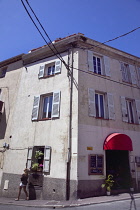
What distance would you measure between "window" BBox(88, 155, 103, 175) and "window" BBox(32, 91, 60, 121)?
3180mm

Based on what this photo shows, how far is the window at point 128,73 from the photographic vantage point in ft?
36.7

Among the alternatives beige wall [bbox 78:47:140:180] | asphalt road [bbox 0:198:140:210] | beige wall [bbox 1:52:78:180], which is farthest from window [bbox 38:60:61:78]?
asphalt road [bbox 0:198:140:210]

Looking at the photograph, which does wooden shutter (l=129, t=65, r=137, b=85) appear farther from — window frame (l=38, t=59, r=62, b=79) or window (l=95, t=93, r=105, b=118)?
window frame (l=38, t=59, r=62, b=79)

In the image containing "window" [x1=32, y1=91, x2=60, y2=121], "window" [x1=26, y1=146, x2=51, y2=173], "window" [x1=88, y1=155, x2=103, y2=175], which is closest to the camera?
"window" [x1=88, y1=155, x2=103, y2=175]

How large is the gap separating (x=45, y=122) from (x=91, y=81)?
4.06 meters

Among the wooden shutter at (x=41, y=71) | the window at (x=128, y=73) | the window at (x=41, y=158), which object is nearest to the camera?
the window at (x=41, y=158)

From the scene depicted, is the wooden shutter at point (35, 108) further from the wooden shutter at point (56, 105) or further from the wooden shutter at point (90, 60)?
the wooden shutter at point (90, 60)

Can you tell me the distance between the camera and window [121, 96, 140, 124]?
9683 mm

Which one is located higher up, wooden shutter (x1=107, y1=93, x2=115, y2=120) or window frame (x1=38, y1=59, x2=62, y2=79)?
window frame (x1=38, y1=59, x2=62, y2=79)

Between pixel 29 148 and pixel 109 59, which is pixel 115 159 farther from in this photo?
pixel 109 59

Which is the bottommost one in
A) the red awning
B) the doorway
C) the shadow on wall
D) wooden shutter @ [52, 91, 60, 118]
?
the doorway

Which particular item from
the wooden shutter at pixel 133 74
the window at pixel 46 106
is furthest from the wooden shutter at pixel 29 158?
the wooden shutter at pixel 133 74

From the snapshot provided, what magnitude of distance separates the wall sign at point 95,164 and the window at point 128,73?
6.37 meters

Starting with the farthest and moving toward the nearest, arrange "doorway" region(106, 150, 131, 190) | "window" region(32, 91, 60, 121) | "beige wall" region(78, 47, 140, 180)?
"window" region(32, 91, 60, 121), "doorway" region(106, 150, 131, 190), "beige wall" region(78, 47, 140, 180)
